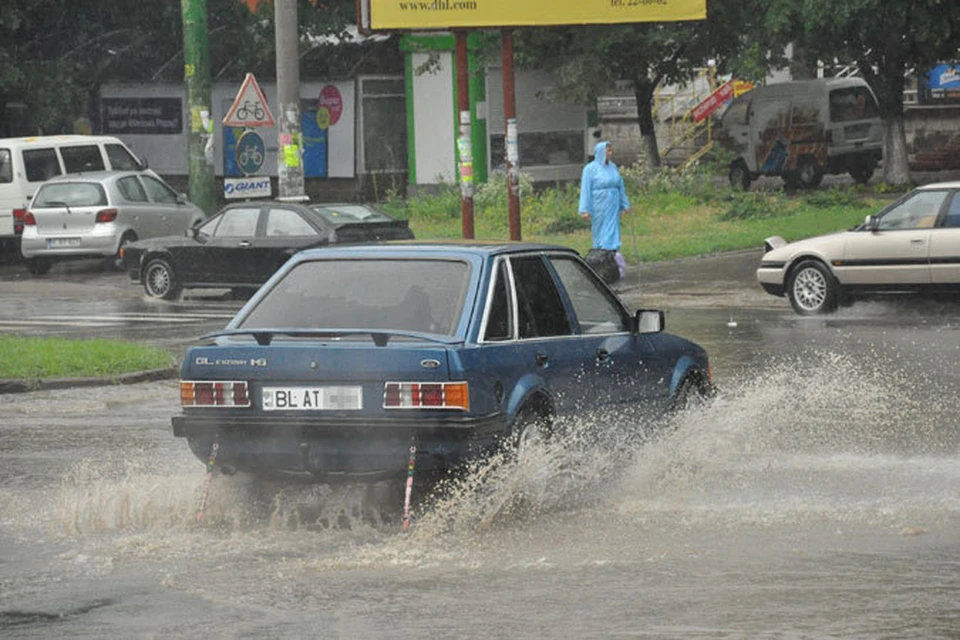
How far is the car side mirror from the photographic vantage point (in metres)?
10.5

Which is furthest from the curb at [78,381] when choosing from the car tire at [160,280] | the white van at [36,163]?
the white van at [36,163]

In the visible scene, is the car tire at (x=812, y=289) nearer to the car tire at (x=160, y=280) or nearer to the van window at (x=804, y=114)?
the car tire at (x=160, y=280)

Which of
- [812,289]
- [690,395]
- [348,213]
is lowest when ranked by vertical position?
[812,289]

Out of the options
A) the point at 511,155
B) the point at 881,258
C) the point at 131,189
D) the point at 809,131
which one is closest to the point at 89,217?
the point at 131,189

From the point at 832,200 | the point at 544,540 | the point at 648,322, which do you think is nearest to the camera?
the point at 544,540

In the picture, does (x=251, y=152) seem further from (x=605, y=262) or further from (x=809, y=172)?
(x=605, y=262)

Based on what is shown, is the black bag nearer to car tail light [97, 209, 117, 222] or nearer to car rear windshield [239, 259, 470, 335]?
car tail light [97, 209, 117, 222]

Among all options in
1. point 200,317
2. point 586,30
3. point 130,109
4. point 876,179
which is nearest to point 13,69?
point 130,109

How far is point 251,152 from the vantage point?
122 feet

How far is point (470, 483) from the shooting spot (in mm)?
8906

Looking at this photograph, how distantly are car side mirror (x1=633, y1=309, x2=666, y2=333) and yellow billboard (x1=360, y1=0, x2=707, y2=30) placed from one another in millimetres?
16910

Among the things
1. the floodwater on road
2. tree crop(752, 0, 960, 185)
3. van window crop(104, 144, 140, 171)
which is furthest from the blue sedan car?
van window crop(104, 144, 140, 171)

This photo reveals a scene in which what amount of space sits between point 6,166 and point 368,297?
2324 centimetres

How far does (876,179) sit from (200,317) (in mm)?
23351
